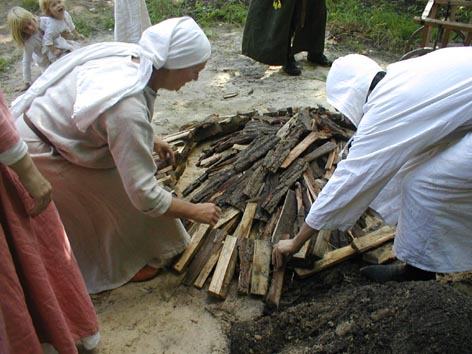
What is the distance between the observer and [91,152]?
2.56 metres

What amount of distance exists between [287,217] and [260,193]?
41 centimetres

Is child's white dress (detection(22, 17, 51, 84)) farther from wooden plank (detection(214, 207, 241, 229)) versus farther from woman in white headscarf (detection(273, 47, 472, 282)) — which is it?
woman in white headscarf (detection(273, 47, 472, 282))

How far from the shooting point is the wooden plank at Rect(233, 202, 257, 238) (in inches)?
140

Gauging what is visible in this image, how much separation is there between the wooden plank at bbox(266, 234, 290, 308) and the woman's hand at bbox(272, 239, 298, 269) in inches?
1.9

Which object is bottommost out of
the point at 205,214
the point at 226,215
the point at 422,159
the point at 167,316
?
the point at 167,316

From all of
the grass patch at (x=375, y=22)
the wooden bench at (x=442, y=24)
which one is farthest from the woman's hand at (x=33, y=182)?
the grass patch at (x=375, y=22)

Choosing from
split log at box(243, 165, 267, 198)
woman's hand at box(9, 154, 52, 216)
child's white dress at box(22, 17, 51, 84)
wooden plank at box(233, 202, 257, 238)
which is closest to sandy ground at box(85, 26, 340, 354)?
wooden plank at box(233, 202, 257, 238)

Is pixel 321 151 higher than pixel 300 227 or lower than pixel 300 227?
higher

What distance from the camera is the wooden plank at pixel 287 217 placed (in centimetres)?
344

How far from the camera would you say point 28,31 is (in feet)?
20.3

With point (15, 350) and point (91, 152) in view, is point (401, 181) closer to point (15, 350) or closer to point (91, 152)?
point (91, 152)

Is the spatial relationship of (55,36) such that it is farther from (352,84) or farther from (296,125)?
(352,84)

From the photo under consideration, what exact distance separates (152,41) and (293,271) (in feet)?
6.50

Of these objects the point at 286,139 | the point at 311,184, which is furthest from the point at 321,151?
the point at 311,184
